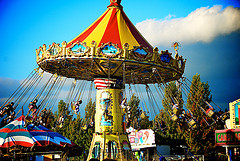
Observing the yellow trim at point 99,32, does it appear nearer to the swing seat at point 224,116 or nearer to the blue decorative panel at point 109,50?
the blue decorative panel at point 109,50

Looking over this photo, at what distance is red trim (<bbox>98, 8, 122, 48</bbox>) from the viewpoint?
49.5ft

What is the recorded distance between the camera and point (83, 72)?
58.2ft

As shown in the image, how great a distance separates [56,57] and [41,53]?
1295 millimetres

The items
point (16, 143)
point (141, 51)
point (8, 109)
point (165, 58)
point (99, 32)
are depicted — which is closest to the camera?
point (16, 143)

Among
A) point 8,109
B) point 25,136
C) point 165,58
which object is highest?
point 165,58

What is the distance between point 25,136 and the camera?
47.1 feet

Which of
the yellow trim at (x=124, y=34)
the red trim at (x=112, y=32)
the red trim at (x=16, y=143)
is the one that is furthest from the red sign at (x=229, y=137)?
the red trim at (x=16, y=143)

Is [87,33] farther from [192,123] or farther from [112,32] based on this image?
[192,123]

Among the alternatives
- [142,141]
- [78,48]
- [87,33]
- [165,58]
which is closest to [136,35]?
[165,58]

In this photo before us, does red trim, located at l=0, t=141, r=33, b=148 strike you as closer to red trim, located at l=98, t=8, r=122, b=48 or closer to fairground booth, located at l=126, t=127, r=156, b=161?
red trim, located at l=98, t=8, r=122, b=48

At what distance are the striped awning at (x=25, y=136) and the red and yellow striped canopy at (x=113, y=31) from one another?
4464 mm

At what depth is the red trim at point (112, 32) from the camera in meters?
15.1

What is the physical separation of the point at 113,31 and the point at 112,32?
110 mm

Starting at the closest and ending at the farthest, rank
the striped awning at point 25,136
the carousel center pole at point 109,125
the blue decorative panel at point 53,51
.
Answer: the striped awning at point 25,136 → the blue decorative panel at point 53,51 → the carousel center pole at point 109,125
